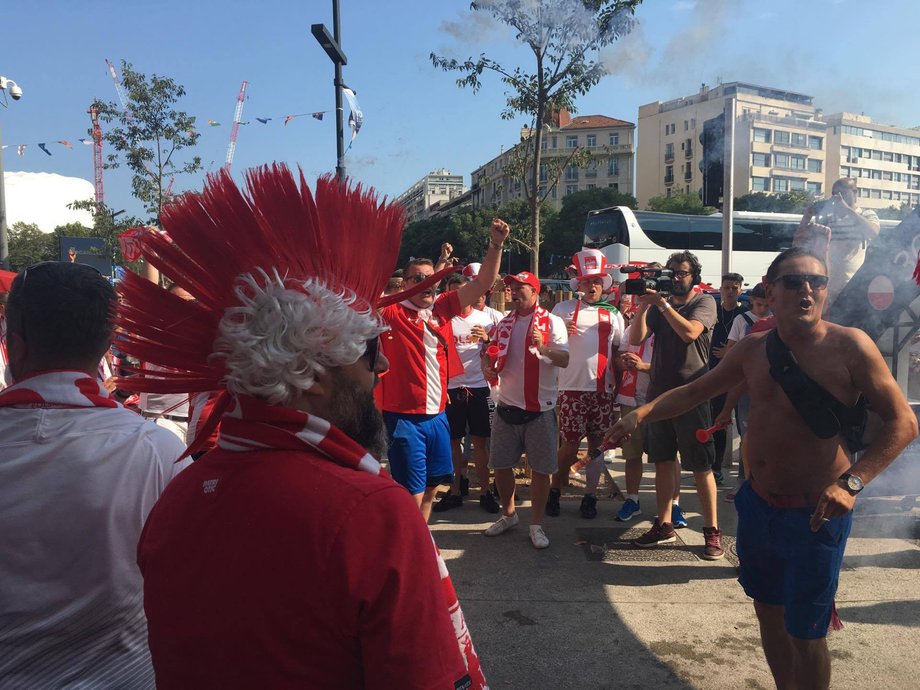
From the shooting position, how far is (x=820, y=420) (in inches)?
97.4

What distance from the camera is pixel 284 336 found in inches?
46.4

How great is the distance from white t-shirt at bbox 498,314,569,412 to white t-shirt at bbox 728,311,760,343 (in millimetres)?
1919

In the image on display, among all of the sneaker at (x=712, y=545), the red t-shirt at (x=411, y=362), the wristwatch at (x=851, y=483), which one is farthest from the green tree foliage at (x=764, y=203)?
the wristwatch at (x=851, y=483)

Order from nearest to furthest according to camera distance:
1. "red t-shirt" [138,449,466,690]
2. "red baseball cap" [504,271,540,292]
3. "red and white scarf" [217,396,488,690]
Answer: "red t-shirt" [138,449,466,690] < "red and white scarf" [217,396,488,690] < "red baseball cap" [504,271,540,292]

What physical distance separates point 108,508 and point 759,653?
3.10m

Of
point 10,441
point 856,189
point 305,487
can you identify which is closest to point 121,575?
point 10,441

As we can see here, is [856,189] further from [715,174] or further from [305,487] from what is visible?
[305,487]

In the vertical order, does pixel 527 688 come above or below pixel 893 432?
below

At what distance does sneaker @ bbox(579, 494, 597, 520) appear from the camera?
209 inches

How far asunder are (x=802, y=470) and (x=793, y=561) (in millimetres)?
341

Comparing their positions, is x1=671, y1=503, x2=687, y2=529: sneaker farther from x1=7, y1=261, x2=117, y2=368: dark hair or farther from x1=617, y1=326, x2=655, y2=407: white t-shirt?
x1=7, y1=261, x2=117, y2=368: dark hair

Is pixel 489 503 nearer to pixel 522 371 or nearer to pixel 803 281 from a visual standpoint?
pixel 522 371

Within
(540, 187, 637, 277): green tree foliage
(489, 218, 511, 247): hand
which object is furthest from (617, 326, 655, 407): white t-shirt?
(540, 187, 637, 277): green tree foliage

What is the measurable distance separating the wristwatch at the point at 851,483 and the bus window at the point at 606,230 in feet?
60.7
